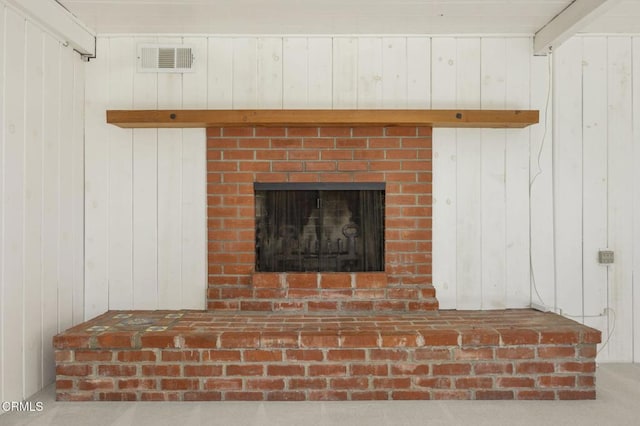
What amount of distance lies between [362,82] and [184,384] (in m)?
2.18

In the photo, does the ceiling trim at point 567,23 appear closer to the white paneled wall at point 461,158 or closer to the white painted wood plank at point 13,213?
the white paneled wall at point 461,158

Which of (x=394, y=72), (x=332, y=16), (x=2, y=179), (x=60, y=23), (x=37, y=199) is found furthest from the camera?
(x=394, y=72)

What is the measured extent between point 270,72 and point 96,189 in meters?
1.42

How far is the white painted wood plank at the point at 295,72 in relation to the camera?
126 inches

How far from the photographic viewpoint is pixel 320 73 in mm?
3221

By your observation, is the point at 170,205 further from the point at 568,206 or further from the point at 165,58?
the point at 568,206

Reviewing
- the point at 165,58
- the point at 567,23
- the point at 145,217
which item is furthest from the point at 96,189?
the point at 567,23

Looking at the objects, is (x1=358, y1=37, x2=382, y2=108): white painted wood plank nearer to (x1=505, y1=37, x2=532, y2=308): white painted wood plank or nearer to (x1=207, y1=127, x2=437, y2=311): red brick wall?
(x1=207, y1=127, x2=437, y2=311): red brick wall

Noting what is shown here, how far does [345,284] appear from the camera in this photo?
3.11m

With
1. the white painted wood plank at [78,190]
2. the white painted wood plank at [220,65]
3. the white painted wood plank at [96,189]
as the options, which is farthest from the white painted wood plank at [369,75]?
the white painted wood plank at [78,190]

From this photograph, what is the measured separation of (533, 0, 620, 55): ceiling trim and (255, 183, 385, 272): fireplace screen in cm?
143

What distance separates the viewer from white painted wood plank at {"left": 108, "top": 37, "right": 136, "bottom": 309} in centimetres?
320

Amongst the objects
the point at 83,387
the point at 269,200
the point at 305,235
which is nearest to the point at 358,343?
the point at 305,235

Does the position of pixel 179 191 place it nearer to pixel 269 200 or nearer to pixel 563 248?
pixel 269 200
